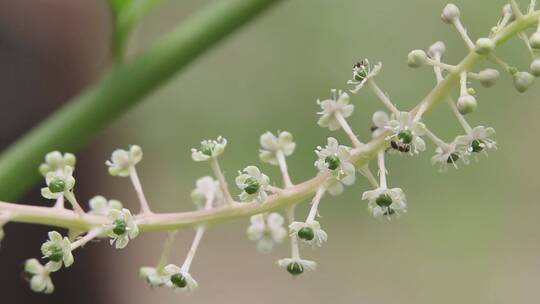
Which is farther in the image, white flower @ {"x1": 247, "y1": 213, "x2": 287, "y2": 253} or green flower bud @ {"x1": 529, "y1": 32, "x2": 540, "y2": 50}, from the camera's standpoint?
white flower @ {"x1": 247, "y1": 213, "x2": 287, "y2": 253}

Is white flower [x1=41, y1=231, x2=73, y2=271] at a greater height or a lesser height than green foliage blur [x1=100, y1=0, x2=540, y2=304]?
lesser

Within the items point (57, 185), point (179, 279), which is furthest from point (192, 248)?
point (57, 185)

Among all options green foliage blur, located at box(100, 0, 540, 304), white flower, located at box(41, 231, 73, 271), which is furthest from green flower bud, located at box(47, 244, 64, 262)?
green foliage blur, located at box(100, 0, 540, 304)

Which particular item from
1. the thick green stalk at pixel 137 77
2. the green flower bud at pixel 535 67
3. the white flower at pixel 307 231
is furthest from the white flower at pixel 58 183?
the green flower bud at pixel 535 67

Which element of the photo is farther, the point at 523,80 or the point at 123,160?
the point at 123,160

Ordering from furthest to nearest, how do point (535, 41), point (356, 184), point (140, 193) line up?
1. point (356, 184)
2. point (140, 193)
3. point (535, 41)

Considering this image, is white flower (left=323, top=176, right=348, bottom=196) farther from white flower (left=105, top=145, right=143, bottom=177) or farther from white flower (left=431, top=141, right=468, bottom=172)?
white flower (left=105, top=145, right=143, bottom=177)

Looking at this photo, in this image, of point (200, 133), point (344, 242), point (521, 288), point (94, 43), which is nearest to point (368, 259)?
point (344, 242)

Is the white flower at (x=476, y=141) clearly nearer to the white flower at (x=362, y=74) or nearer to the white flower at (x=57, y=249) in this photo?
the white flower at (x=362, y=74)

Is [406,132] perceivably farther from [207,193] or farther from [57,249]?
[57,249]
